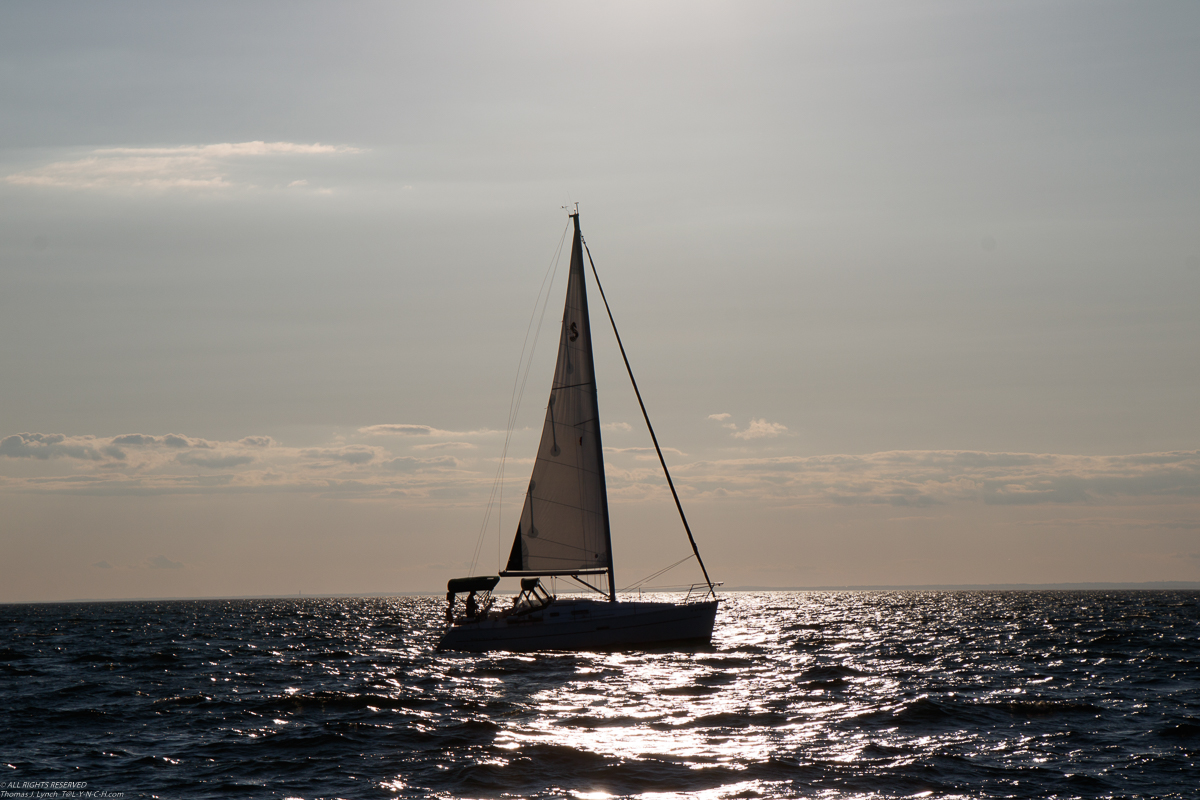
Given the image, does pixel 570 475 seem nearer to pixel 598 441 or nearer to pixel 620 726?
pixel 598 441

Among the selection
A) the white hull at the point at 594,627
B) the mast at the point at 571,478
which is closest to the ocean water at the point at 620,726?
the white hull at the point at 594,627

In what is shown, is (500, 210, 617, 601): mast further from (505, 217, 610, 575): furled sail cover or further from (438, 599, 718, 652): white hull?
(438, 599, 718, 652): white hull

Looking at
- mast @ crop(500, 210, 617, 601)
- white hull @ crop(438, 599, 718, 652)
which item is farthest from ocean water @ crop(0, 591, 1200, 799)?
mast @ crop(500, 210, 617, 601)

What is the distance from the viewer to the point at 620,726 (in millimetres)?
21000

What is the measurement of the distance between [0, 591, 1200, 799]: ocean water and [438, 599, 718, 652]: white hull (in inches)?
33.1

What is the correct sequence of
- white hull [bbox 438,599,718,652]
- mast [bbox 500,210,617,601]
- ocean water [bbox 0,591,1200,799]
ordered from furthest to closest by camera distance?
mast [bbox 500,210,617,601] → white hull [bbox 438,599,718,652] → ocean water [bbox 0,591,1200,799]

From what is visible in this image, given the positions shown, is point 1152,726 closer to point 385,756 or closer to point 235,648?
point 385,756

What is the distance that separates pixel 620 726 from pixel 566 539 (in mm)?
17543

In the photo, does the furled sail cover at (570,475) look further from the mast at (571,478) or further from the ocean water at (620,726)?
the ocean water at (620,726)

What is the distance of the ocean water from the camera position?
53.0 ft

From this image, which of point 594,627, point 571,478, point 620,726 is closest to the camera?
point 620,726

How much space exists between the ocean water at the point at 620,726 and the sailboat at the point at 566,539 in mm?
1340

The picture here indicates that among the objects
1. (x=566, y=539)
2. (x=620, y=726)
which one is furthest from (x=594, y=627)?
(x=620, y=726)

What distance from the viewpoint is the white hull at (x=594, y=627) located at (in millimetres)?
36125
